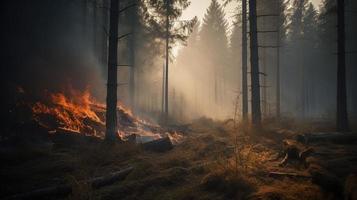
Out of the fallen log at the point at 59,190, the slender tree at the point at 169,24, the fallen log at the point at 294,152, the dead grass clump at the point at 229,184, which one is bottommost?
the fallen log at the point at 59,190

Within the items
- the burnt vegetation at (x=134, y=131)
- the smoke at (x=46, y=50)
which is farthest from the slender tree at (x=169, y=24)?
the smoke at (x=46, y=50)

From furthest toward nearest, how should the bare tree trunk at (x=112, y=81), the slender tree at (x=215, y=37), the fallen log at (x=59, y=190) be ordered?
the slender tree at (x=215, y=37) → the bare tree trunk at (x=112, y=81) → the fallen log at (x=59, y=190)

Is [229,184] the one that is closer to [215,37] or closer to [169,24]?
[169,24]

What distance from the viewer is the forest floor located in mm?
5266

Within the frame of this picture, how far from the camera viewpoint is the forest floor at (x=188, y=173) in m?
5.27

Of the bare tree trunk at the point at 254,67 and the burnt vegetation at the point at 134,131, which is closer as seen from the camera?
the burnt vegetation at the point at 134,131

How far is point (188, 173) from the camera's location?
7.20 m

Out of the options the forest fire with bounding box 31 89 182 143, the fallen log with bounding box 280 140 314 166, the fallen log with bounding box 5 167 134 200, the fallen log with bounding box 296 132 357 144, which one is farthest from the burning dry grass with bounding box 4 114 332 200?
the forest fire with bounding box 31 89 182 143

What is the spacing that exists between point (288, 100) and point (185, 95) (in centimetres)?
2133

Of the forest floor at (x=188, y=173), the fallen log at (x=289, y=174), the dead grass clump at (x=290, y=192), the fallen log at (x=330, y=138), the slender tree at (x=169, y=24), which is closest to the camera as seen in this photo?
the dead grass clump at (x=290, y=192)

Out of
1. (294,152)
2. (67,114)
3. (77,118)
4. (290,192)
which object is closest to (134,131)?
(77,118)

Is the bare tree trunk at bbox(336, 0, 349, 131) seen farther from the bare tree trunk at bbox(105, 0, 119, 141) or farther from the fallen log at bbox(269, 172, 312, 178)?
the bare tree trunk at bbox(105, 0, 119, 141)

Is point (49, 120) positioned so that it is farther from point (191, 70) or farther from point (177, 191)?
point (191, 70)

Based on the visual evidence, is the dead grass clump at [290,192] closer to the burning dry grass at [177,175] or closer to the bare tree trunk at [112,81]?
the burning dry grass at [177,175]
